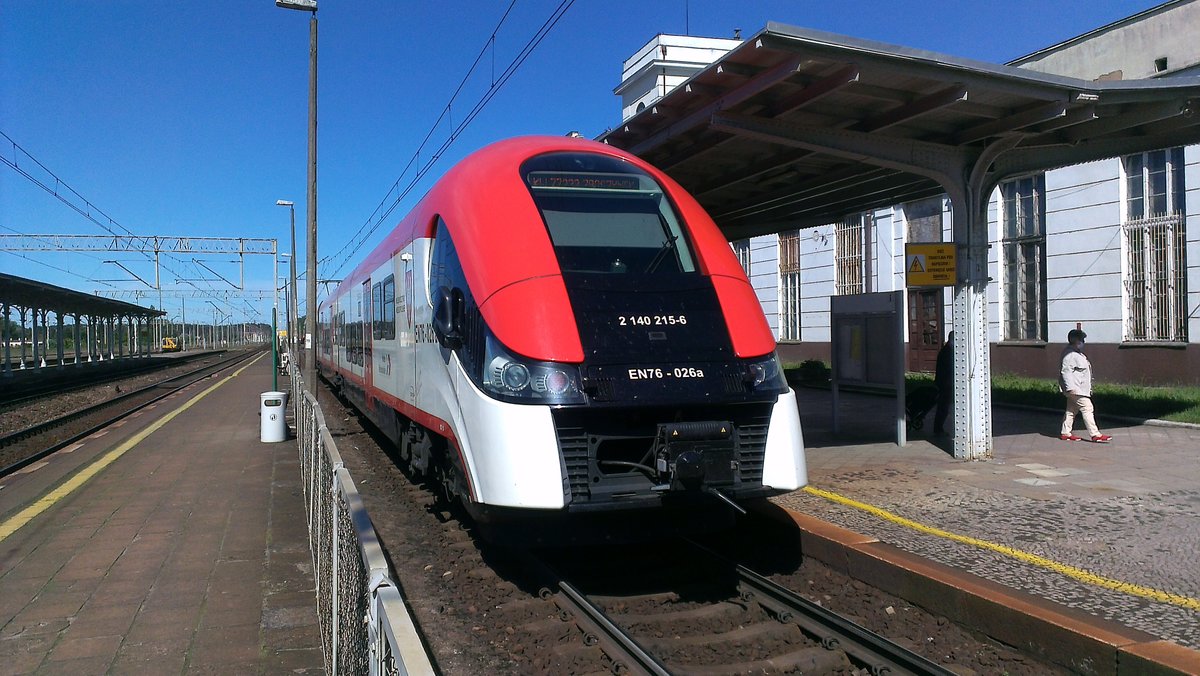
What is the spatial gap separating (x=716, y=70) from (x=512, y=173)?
9.79 ft

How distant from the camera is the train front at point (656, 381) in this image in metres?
5.28

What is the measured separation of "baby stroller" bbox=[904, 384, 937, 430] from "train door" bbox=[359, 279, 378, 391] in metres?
8.02

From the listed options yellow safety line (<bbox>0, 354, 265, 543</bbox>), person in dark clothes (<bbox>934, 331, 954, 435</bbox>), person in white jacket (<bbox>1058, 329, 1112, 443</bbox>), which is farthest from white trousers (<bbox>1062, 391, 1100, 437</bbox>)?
yellow safety line (<bbox>0, 354, 265, 543</bbox>)

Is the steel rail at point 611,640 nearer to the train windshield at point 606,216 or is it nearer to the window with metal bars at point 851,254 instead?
the train windshield at point 606,216

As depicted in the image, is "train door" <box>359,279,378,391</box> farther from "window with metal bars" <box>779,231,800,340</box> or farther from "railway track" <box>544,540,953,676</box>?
"window with metal bars" <box>779,231,800,340</box>

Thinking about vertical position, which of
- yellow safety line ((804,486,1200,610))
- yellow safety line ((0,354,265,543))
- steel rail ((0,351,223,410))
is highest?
steel rail ((0,351,223,410))

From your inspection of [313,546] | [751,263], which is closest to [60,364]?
[751,263]

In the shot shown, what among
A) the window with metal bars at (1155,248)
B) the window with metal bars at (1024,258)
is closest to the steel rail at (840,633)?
the window with metal bars at (1155,248)

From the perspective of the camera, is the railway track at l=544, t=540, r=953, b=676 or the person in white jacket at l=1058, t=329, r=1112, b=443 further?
the person in white jacket at l=1058, t=329, r=1112, b=443

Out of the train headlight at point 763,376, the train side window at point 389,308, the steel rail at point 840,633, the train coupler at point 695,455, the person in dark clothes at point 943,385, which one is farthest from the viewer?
the person in dark clothes at point 943,385

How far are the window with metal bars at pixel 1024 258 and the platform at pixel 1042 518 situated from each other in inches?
295

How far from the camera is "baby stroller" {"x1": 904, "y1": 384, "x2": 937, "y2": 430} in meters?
Result: 12.6

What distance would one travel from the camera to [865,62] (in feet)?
25.5

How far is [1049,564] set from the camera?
5.62m
